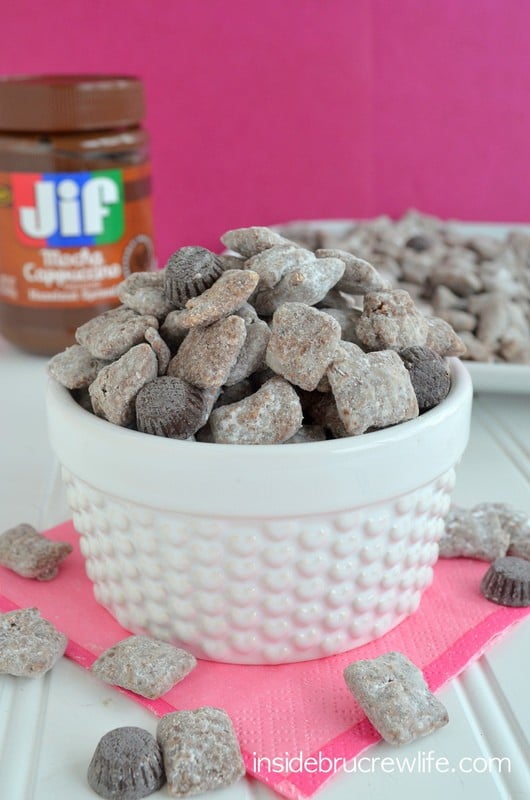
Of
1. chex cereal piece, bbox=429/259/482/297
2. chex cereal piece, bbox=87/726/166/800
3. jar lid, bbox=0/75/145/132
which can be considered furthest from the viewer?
chex cereal piece, bbox=429/259/482/297

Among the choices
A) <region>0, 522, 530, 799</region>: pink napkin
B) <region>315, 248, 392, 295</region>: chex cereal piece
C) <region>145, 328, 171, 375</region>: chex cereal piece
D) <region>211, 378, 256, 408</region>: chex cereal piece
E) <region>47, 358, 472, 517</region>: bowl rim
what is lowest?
<region>0, 522, 530, 799</region>: pink napkin

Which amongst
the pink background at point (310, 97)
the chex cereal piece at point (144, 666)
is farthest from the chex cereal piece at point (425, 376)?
the pink background at point (310, 97)

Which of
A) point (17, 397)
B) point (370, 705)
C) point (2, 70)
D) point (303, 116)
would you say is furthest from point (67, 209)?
point (370, 705)

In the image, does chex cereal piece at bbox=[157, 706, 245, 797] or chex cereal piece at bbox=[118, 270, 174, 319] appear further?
chex cereal piece at bbox=[118, 270, 174, 319]

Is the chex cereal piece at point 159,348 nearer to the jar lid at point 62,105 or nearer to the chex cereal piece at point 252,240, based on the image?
the chex cereal piece at point 252,240

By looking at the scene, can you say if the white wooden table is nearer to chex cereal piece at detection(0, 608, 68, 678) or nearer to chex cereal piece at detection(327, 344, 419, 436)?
chex cereal piece at detection(0, 608, 68, 678)

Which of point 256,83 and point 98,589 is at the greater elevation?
point 256,83

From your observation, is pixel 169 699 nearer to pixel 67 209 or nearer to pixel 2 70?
pixel 67 209

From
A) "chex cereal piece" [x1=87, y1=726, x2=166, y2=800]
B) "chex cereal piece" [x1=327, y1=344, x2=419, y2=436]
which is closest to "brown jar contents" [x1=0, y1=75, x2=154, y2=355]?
"chex cereal piece" [x1=327, y1=344, x2=419, y2=436]
